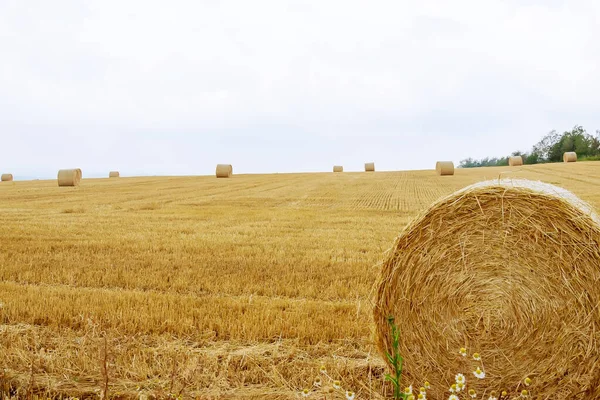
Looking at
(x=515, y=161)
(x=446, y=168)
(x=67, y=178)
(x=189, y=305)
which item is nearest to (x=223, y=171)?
(x=67, y=178)

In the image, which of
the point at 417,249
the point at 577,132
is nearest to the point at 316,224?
the point at 417,249

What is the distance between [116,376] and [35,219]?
11339mm

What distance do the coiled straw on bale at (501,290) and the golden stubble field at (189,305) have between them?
380mm

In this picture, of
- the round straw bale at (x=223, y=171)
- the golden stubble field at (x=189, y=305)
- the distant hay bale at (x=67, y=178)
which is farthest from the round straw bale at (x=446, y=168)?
the distant hay bale at (x=67, y=178)

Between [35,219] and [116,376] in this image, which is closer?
[116,376]

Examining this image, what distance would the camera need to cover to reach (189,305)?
5.96 metres

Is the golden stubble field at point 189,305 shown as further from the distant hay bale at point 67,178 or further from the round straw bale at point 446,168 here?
the round straw bale at point 446,168

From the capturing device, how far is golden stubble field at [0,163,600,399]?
424cm

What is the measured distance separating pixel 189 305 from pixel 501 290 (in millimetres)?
3450

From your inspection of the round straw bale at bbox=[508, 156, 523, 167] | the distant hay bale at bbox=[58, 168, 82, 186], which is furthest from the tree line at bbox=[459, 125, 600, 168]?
the distant hay bale at bbox=[58, 168, 82, 186]

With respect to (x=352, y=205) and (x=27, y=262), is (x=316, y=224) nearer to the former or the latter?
(x=352, y=205)

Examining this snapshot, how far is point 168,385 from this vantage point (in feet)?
13.4

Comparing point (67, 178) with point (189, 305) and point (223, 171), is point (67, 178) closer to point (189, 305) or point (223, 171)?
point (223, 171)

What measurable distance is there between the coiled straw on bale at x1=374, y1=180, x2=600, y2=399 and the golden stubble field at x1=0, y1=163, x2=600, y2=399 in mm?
380
